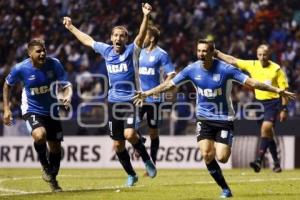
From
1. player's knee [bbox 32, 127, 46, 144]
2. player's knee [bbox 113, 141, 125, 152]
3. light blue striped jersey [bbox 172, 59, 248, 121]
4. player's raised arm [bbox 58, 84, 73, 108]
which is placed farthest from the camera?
player's knee [bbox 113, 141, 125, 152]

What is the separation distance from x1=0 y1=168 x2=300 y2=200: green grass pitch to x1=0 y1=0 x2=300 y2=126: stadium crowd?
760 cm

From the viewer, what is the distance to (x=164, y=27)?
2672 centimetres

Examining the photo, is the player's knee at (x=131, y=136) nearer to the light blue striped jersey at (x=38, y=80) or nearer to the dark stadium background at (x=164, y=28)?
the light blue striped jersey at (x=38, y=80)

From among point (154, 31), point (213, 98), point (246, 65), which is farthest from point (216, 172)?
point (246, 65)

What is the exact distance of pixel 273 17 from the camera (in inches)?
1013

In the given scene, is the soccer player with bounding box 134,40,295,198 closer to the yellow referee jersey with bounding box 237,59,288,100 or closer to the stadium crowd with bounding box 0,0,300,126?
the yellow referee jersey with bounding box 237,59,288,100

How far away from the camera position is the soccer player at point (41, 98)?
42.0 ft

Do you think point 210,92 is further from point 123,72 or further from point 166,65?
point 166,65

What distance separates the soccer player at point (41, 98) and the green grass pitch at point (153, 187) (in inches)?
20.1

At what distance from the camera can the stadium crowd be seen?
24812mm

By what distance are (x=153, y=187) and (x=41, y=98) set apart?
233 centimetres

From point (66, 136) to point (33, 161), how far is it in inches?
43.2

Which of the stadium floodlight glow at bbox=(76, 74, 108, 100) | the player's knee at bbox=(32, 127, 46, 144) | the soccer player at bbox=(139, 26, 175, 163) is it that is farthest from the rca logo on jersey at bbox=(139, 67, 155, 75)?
the stadium floodlight glow at bbox=(76, 74, 108, 100)

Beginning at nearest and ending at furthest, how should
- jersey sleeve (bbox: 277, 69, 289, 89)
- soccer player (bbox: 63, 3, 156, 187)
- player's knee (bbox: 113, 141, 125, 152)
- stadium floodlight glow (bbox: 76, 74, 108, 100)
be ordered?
soccer player (bbox: 63, 3, 156, 187) < player's knee (bbox: 113, 141, 125, 152) < jersey sleeve (bbox: 277, 69, 289, 89) < stadium floodlight glow (bbox: 76, 74, 108, 100)
